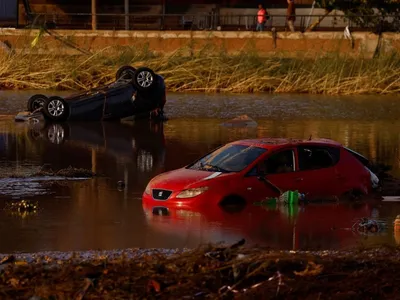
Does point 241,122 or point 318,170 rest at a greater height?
point 318,170

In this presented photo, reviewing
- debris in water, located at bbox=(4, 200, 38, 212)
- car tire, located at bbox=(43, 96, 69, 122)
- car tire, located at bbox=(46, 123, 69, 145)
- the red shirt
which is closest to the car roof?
debris in water, located at bbox=(4, 200, 38, 212)

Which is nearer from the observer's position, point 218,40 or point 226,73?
point 226,73

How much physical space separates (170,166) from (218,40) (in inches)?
1002

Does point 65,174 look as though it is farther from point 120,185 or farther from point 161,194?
point 161,194

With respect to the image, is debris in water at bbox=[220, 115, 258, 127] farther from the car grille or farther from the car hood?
the car grille

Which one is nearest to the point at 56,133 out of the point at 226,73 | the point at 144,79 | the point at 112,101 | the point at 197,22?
the point at 112,101

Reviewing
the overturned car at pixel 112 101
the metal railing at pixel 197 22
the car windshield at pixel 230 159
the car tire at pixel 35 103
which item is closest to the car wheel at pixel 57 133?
the overturned car at pixel 112 101

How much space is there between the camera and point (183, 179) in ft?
57.7

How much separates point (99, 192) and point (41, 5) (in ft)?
128

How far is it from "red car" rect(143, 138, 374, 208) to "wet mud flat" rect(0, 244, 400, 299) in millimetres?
6549

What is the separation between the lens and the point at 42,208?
17672 millimetres

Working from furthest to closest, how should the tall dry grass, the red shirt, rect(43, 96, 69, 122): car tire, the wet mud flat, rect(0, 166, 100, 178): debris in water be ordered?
the red shirt, the tall dry grass, rect(43, 96, 69, 122): car tire, rect(0, 166, 100, 178): debris in water, the wet mud flat

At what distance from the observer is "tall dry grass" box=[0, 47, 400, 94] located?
42.7m

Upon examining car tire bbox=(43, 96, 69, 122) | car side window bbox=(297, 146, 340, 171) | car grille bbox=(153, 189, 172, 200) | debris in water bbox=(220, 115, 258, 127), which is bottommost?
debris in water bbox=(220, 115, 258, 127)
